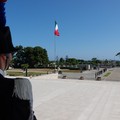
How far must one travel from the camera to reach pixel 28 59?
2913 inches

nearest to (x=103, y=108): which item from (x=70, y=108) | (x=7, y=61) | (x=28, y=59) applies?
(x=70, y=108)

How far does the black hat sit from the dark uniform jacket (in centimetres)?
8

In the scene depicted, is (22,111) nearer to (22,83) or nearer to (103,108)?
(22,83)

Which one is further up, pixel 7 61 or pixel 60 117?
pixel 7 61

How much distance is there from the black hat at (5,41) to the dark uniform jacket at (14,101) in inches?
3.2

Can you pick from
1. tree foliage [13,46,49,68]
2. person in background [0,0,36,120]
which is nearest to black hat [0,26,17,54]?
person in background [0,0,36,120]

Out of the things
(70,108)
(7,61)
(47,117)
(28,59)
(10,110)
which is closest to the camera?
(10,110)

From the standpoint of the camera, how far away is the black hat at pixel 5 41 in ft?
2.64

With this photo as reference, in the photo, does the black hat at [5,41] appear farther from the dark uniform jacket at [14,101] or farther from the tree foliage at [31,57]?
the tree foliage at [31,57]

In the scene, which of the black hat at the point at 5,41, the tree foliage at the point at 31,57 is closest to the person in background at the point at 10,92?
the black hat at the point at 5,41

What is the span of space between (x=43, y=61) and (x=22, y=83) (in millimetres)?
76666

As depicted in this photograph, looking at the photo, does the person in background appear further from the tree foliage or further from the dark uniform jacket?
the tree foliage

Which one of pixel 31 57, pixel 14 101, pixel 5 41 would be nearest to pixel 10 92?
pixel 14 101

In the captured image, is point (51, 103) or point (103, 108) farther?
point (51, 103)
